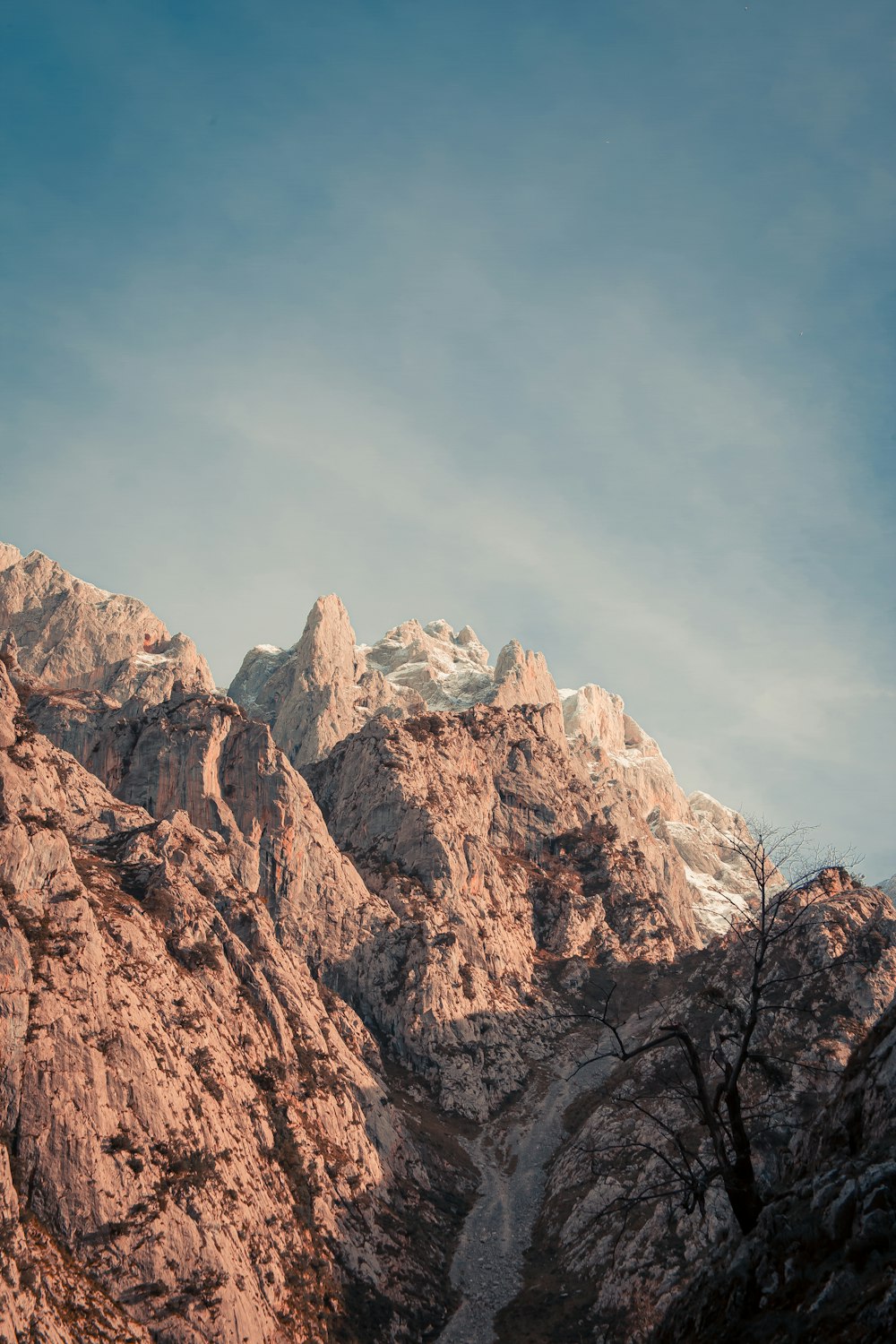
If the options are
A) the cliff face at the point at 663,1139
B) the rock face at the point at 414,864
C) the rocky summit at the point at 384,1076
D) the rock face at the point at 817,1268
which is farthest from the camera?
the rock face at the point at 414,864

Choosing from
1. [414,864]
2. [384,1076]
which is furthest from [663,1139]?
[414,864]

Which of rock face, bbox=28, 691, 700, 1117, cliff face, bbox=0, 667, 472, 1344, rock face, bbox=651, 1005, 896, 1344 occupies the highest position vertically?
rock face, bbox=28, 691, 700, 1117

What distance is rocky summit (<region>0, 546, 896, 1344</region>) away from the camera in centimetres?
2280

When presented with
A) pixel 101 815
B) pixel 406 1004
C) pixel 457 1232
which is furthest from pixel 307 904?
pixel 457 1232

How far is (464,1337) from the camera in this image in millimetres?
71562

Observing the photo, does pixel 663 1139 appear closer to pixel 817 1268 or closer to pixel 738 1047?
pixel 738 1047

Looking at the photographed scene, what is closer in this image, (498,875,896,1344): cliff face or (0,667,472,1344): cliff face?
(0,667,472,1344): cliff face

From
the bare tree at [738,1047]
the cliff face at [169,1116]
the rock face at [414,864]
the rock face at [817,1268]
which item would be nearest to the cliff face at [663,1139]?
the bare tree at [738,1047]

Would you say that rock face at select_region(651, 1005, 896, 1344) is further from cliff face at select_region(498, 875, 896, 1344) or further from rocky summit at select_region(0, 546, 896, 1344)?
cliff face at select_region(498, 875, 896, 1344)

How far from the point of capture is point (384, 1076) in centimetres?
11288

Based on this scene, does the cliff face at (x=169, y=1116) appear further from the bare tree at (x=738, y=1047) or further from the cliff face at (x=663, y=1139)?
the bare tree at (x=738, y=1047)

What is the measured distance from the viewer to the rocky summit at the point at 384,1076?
22797 mm

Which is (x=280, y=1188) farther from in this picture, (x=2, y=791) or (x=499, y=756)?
(x=499, y=756)

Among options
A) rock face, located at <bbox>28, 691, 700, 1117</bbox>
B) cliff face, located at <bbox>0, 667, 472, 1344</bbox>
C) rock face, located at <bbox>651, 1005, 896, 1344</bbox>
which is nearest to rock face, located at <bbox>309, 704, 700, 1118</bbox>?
rock face, located at <bbox>28, 691, 700, 1117</bbox>
